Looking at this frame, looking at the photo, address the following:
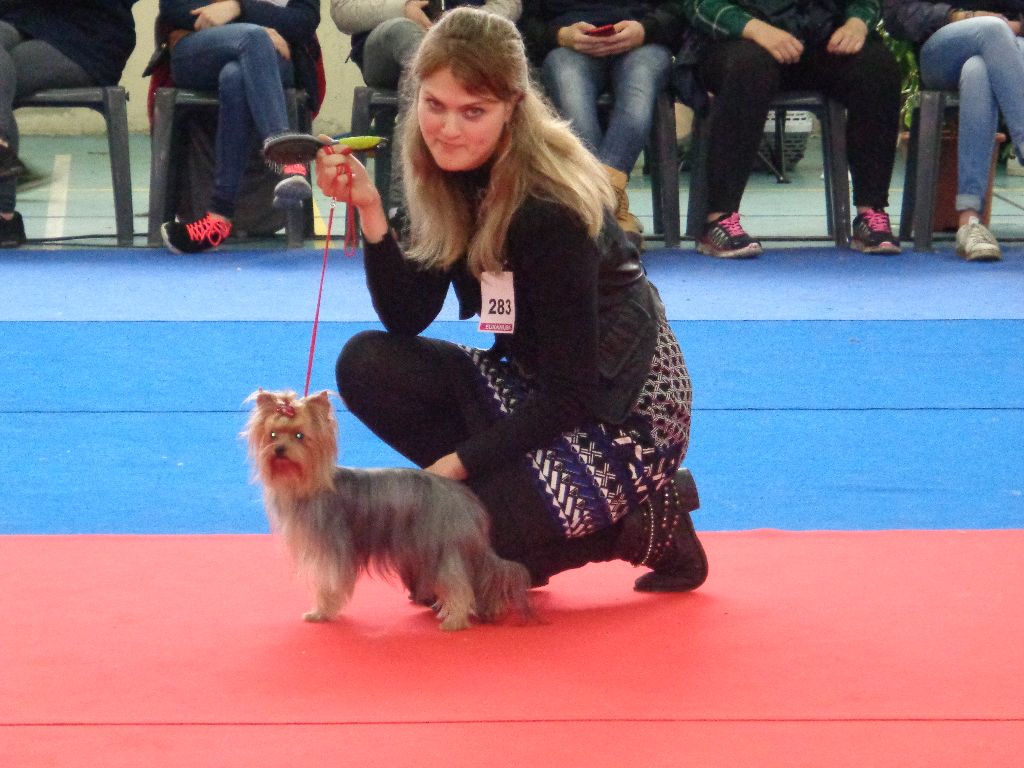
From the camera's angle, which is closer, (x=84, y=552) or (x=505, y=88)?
(x=505, y=88)

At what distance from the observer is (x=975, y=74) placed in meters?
5.23

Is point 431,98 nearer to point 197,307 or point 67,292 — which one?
point 197,307

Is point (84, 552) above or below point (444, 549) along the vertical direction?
below

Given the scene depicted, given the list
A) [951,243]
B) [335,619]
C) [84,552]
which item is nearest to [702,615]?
[335,619]

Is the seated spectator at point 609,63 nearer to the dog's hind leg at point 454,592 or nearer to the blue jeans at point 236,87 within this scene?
the blue jeans at point 236,87

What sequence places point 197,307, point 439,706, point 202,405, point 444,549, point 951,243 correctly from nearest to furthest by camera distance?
1. point 439,706
2. point 444,549
3. point 202,405
4. point 197,307
5. point 951,243

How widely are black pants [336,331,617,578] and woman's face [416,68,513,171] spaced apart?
0.31 meters

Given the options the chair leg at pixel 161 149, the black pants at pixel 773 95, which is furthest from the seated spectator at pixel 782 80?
the chair leg at pixel 161 149

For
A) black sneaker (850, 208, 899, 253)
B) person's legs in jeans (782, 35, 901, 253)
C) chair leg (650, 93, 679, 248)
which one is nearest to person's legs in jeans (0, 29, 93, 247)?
chair leg (650, 93, 679, 248)

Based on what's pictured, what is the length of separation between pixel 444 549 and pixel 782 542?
2.38 feet

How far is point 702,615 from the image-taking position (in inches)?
84.3

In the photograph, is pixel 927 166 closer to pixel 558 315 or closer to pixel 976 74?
pixel 976 74

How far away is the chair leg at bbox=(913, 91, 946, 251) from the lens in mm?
5398

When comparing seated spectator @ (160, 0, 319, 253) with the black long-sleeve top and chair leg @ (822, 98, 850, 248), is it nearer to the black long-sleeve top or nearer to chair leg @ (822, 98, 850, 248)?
chair leg @ (822, 98, 850, 248)
